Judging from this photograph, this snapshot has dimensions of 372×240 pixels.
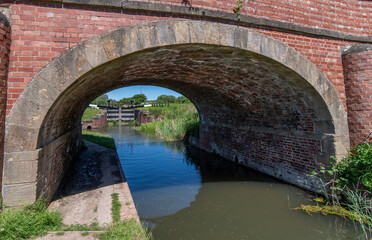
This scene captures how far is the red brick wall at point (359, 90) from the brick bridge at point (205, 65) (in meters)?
0.02

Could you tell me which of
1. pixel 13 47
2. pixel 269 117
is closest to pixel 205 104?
pixel 269 117

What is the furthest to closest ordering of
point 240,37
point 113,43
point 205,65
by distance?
point 205,65, point 240,37, point 113,43

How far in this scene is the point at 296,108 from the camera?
5730 millimetres

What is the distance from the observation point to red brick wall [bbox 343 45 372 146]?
A: 4840 mm

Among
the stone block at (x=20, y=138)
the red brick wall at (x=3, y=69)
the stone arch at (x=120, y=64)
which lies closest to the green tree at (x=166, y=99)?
the stone arch at (x=120, y=64)

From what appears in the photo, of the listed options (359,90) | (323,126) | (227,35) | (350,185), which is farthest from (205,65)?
(350,185)

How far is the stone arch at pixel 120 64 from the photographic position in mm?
3162

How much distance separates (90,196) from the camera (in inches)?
174

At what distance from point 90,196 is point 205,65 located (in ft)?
13.3

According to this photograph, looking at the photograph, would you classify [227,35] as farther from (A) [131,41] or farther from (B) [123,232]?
(B) [123,232]

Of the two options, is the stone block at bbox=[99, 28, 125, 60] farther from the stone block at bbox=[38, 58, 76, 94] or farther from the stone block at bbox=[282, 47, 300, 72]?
the stone block at bbox=[282, 47, 300, 72]

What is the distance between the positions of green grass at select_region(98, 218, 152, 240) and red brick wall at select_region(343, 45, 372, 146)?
17.1 feet

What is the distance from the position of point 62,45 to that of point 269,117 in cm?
599

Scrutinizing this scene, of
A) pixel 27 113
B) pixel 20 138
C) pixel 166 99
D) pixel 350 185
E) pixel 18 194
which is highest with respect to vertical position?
pixel 166 99
